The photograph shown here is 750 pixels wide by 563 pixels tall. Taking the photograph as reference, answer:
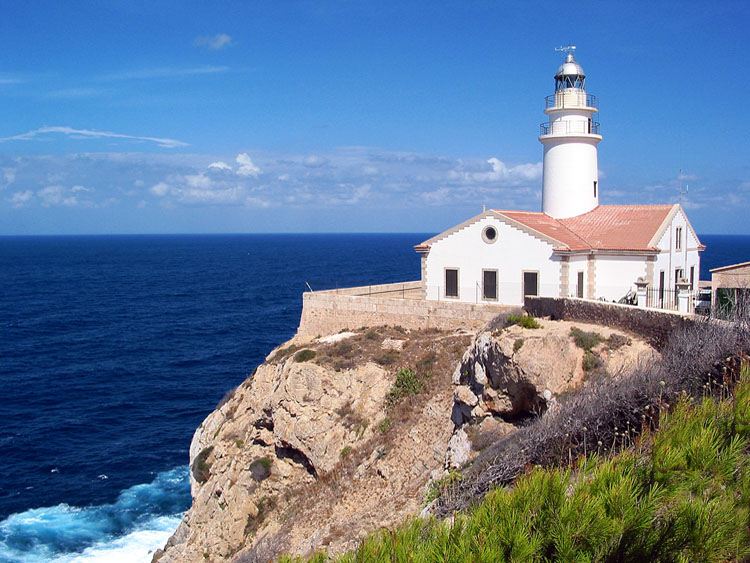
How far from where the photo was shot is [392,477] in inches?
824

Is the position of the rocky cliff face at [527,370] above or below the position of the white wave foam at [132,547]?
above

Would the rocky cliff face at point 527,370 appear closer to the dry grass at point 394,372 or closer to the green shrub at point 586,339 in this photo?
the green shrub at point 586,339

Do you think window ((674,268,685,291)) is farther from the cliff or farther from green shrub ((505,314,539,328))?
green shrub ((505,314,539,328))

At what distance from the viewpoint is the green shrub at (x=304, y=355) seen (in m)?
27.5

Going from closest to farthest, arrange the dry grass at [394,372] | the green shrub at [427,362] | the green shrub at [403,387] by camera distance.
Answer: the dry grass at [394,372], the green shrub at [403,387], the green shrub at [427,362]

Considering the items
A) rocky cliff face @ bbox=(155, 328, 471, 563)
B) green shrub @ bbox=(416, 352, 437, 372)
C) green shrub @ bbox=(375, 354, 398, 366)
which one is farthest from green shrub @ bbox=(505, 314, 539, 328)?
green shrub @ bbox=(375, 354, 398, 366)

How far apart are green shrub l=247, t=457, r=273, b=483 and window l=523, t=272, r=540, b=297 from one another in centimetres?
1294

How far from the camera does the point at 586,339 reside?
1800 cm

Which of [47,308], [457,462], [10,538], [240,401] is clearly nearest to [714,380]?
[457,462]

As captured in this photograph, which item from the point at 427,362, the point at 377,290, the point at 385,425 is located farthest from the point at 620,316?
the point at 377,290

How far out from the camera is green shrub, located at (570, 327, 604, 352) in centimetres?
1773

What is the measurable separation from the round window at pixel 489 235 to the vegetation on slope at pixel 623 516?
2091 cm

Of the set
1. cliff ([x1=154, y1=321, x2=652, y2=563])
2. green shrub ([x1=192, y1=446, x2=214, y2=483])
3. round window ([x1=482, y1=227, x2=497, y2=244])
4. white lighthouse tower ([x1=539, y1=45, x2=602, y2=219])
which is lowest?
green shrub ([x1=192, y1=446, x2=214, y2=483])

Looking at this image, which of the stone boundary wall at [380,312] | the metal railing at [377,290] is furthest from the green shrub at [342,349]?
the metal railing at [377,290]
